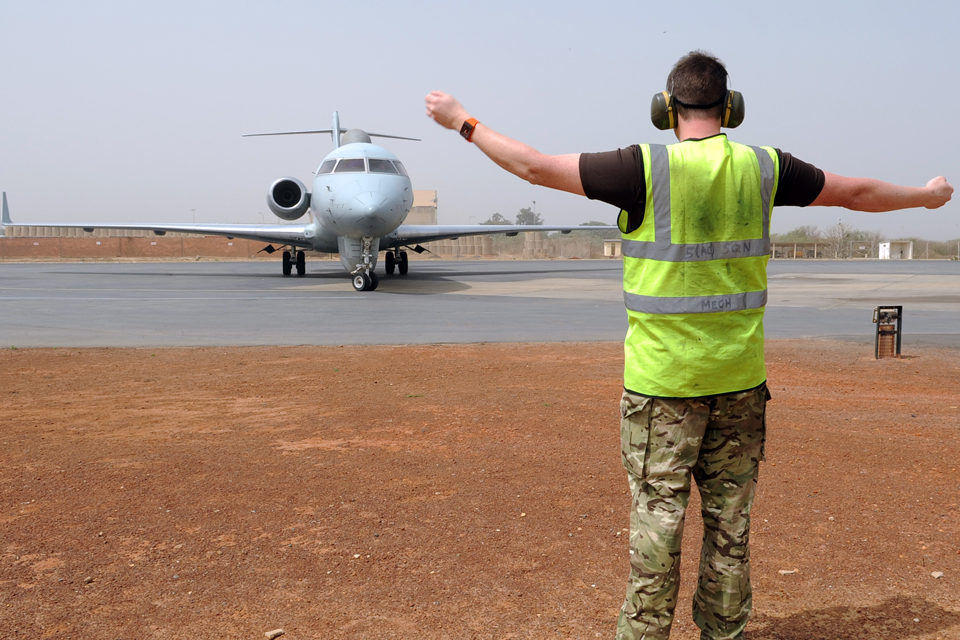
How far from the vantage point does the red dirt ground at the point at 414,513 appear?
10.1 feet

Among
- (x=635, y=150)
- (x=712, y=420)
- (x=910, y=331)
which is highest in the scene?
(x=635, y=150)

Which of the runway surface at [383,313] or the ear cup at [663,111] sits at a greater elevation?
the ear cup at [663,111]

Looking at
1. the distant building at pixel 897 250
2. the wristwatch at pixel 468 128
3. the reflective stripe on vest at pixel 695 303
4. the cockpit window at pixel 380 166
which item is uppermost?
the cockpit window at pixel 380 166

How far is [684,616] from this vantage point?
10.2 ft

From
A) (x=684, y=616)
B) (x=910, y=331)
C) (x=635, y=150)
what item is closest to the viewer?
(x=635, y=150)

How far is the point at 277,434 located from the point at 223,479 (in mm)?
1116

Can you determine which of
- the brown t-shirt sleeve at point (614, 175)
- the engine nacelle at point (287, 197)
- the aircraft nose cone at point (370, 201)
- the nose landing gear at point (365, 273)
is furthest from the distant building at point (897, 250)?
the brown t-shirt sleeve at point (614, 175)

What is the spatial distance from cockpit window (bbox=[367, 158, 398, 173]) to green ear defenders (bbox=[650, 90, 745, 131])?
62.1 feet

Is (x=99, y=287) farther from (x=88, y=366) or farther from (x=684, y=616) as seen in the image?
(x=684, y=616)

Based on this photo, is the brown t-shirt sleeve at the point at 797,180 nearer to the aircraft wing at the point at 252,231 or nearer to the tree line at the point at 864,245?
the aircraft wing at the point at 252,231

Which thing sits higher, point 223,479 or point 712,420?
point 712,420

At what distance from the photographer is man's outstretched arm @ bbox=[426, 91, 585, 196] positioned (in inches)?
95.0

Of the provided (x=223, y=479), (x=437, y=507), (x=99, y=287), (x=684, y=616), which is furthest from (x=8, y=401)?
(x=99, y=287)

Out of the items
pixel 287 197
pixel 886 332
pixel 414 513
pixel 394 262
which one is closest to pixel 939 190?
pixel 414 513
